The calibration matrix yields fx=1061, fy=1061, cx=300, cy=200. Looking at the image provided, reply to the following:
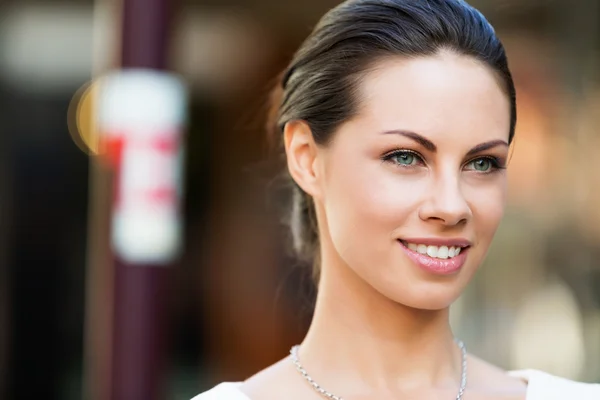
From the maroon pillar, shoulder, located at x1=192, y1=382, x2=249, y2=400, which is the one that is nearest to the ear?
shoulder, located at x1=192, y1=382, x2=249, y2=400

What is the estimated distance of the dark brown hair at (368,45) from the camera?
5.23 feet

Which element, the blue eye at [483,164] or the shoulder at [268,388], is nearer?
the blue eye at [483,164]

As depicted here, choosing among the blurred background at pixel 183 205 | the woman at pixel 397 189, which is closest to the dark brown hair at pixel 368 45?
the woman at pixel 397 189

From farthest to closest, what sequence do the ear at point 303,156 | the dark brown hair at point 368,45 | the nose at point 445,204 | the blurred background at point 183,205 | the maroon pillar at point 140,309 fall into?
the blurred background at point 183,205
the maroon pillar at point 140,309
the ear at point 303,156
the dark brown hair at point 368,45
the nose at point 445,204

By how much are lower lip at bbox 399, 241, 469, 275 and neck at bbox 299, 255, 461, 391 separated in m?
0.12

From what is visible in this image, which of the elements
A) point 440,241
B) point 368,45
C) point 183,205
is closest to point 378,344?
point 440,241

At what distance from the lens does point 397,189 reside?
5.00ft

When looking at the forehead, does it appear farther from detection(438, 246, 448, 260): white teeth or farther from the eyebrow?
detection(438, 246, 448, 260): white teeth

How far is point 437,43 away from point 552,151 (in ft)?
10.5

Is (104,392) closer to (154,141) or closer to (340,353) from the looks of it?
(154,141)

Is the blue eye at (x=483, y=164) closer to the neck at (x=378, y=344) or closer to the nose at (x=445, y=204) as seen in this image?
the nose at (x=445, y=204)

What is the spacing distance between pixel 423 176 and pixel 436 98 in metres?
0.11

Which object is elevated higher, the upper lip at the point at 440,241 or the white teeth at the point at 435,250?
the upper lip at the point at 440,241

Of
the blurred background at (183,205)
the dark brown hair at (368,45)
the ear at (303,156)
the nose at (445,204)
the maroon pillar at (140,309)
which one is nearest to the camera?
the nose at (445,204)
